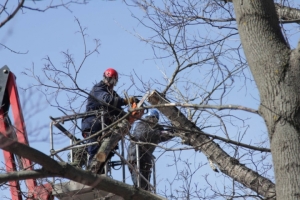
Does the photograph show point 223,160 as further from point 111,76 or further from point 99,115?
point 111,76

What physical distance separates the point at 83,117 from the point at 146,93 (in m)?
0.87

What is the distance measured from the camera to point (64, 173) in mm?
5094

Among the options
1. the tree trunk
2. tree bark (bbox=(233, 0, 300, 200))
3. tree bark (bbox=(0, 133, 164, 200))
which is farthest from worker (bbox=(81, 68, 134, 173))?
tree bark (bbox=(233, 0, 300, 200))

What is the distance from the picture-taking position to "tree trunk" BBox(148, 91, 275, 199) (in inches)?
293

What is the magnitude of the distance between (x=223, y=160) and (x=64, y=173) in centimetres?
304

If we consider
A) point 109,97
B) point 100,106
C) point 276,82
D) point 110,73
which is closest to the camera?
point 276,82

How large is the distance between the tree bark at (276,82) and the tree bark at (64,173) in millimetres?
1160

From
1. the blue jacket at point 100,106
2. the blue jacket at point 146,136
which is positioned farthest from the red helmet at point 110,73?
the blue jacket at point 146,136

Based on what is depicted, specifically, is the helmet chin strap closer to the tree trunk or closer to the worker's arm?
the worker's arm

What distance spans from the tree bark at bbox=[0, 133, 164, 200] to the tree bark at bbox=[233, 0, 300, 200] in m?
1.16

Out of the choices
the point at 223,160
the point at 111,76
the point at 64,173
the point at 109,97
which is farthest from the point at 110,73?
the point at 64,173

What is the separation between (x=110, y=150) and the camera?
8164 millimetres

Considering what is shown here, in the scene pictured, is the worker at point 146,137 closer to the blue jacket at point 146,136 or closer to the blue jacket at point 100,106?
the blue jacket at point 146,136

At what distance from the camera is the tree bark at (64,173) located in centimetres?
468
